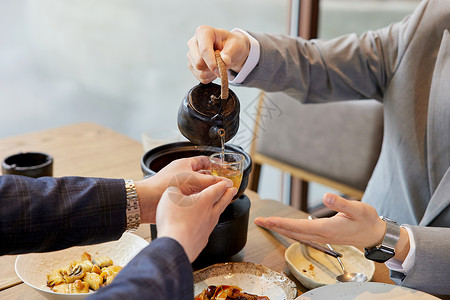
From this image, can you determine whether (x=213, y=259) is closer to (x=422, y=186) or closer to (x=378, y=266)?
(x=378, y=266)

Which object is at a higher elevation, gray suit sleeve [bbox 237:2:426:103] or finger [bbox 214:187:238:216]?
gray suit sleeve [bbox 237:2:426:103]

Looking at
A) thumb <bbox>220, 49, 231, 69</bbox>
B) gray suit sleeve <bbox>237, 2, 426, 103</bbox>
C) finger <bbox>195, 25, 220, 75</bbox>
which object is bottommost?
gray suit sleeve <bbox>237, 2, 426, 103</bbox>

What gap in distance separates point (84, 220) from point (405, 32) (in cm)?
126

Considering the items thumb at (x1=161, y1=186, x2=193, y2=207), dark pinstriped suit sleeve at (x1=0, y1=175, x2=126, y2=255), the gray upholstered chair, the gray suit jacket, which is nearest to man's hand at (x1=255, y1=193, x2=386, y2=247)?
thumb at (x1=161, y1=186, x2=193, y2=207)

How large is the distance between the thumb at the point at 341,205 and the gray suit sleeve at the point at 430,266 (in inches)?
7.0

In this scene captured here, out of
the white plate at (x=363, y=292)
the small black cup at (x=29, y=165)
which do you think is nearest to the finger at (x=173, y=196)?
the white plate at (x=363, y=292)

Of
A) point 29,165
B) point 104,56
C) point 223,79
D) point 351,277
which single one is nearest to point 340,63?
point 223,79

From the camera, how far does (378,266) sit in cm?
115

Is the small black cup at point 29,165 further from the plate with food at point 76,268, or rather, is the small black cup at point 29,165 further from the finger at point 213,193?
the finger at point 213,193

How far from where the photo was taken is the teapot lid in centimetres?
105

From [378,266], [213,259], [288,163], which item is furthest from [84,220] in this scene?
[288,163]

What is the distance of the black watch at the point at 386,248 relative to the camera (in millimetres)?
1055

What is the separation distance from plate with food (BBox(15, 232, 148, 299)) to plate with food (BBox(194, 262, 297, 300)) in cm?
20

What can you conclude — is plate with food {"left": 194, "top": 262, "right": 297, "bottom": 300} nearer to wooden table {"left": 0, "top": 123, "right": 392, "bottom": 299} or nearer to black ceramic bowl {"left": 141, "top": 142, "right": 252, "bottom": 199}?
wooden table {"left": 0, "top": 123, "right": 392, "bottom": 299}
